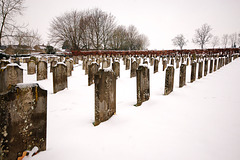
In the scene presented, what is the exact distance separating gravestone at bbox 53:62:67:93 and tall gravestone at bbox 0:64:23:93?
1.18 metres

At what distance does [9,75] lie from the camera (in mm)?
4227

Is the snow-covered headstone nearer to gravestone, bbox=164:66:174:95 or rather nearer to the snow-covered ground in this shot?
gravestone, bbox=164:66:174:95

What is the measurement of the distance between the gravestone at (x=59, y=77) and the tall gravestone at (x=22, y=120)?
2.94 m

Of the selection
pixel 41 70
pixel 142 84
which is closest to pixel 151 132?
pixel 142 84

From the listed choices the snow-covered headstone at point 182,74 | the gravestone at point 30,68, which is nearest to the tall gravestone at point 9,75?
the gravestone at point 30,68

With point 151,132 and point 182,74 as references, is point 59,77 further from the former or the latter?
point 182,74

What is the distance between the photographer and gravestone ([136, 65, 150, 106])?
295cm

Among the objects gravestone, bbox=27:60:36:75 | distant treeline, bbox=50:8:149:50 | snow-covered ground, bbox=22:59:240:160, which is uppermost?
distant treeline, bbox=50:8:149:50

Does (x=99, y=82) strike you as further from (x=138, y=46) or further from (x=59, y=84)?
(x=138, y=46)

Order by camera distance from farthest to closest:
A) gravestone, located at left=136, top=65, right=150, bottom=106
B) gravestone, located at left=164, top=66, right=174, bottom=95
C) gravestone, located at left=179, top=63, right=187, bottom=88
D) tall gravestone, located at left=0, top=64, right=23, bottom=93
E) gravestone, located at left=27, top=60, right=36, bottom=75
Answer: gravestone, located at left=27, top=60, right=36, bottom=75 → gravestone, located at left=179, top=63, right=187, bottom=88 → tall gravestone, located at left=0, top=64, right=23, bottom=93 → gravestone, located at left=164, top=66, right=174, bottom=95 → gravestone, located at left=136, top=65, right=150, bottom=106

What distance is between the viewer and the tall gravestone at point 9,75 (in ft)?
13.4

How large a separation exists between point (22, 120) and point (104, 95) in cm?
116

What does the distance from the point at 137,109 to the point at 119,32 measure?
48029 millimetres

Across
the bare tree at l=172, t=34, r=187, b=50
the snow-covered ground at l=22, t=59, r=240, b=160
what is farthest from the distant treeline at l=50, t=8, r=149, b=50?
the bare tree at l=172, t=34, r=187, b=50
